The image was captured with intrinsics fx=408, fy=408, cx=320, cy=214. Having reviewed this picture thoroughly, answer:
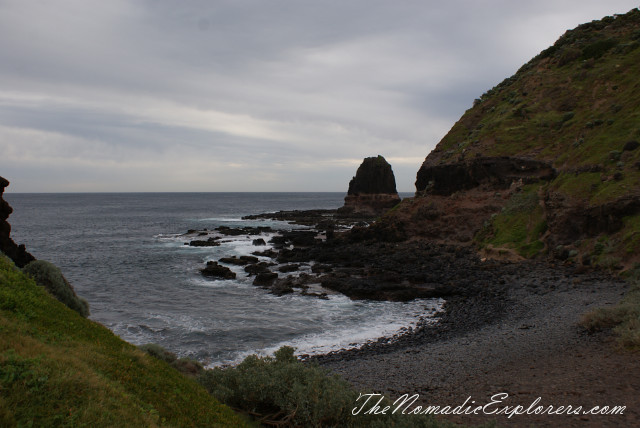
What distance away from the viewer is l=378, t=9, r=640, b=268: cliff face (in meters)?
28.4

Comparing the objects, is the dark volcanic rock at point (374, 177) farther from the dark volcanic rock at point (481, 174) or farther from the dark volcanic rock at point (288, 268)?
the dark volcanic rock at point (288, 268)

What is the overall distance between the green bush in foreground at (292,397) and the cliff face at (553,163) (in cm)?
2251

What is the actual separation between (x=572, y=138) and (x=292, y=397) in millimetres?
42100

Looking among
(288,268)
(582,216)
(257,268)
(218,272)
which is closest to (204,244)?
(218,272)

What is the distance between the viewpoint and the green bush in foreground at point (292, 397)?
804 centimetres

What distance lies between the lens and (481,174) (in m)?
45.4

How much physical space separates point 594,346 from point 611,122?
29891 millimetres

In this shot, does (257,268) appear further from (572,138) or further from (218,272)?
(572,138)

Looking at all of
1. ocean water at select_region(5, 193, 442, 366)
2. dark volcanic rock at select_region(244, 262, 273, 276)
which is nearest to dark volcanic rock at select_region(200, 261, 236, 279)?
ocean water at select_region(5, 193, 442, 366)

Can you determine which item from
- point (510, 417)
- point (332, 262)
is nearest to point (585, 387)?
point (510, 417)

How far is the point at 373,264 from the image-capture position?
3766 cm

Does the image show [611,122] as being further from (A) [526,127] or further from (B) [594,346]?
(B) [594,346]

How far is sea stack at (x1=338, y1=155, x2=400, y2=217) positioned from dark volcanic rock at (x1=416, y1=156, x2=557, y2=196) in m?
52.0

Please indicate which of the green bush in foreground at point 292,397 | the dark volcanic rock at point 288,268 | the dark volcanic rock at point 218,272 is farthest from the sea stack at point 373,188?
the green bush in foreground at point 292,397
